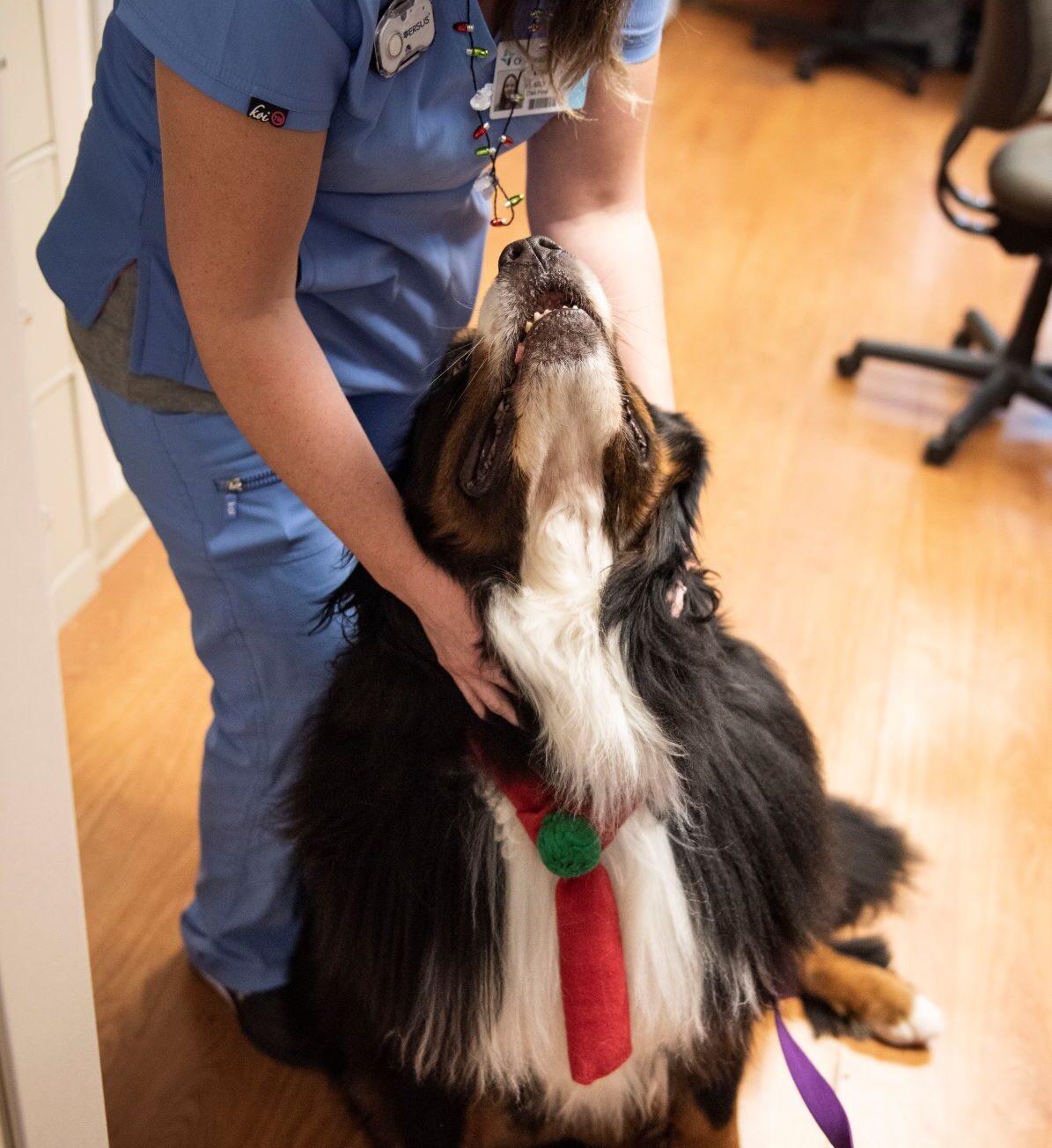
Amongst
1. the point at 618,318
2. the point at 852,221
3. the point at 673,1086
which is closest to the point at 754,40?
the point at 852,221

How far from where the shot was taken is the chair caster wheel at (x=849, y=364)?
9.91 feet

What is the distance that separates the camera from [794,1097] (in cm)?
153

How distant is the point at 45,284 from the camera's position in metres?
1.89

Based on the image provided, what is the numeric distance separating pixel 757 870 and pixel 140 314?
785mm

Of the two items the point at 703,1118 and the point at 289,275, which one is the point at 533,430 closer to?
the point at 289,275

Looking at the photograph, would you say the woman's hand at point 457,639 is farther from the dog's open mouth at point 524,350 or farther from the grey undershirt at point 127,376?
the grey undershirt at point 127,376

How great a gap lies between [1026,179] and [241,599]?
2015mm

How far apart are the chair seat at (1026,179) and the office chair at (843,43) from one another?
7.47 ft

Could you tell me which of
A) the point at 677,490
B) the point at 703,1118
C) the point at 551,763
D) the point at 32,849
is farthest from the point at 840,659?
the point at 32,849

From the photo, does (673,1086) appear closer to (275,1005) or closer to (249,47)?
(275,1005)

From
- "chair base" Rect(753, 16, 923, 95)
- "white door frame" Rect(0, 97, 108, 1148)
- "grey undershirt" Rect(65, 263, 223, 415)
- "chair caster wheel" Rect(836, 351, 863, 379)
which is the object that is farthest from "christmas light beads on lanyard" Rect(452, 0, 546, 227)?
"chair base" Rect(753, 16, 923, 95)

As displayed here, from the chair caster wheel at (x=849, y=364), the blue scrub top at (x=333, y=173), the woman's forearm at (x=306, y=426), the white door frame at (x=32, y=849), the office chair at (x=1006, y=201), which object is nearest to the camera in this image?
the white door frame at (x=32, y=849)

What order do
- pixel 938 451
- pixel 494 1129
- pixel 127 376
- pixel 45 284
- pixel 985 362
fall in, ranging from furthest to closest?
pixel 985 362 → pixel 938 451 → pixel 45 284 → pixel 494 1129 → pixel 127 376

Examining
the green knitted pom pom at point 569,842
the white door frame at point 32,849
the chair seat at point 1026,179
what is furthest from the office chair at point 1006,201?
the white door frame at point 32,849
